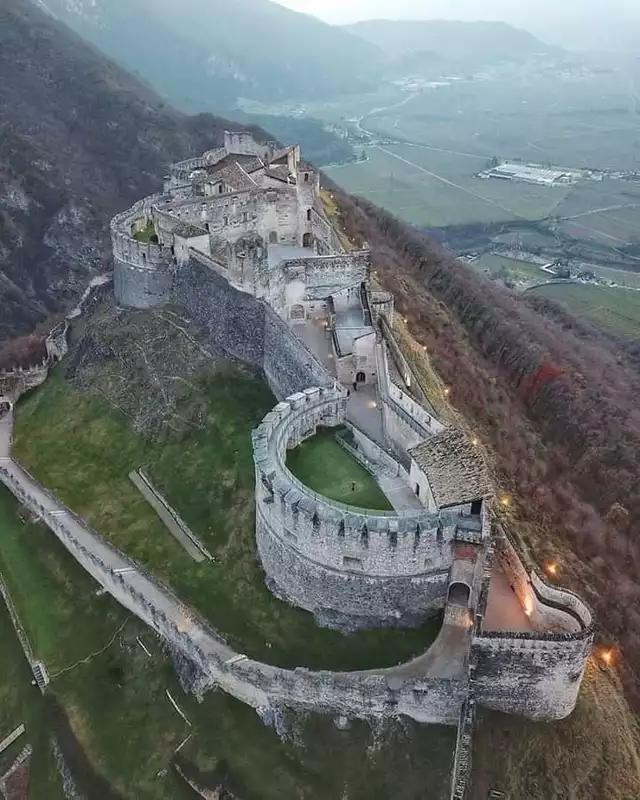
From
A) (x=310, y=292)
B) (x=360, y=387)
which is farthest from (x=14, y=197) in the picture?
(x=360, y=387)

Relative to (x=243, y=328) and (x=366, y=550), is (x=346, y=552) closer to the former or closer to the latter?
(x=366, y=550)

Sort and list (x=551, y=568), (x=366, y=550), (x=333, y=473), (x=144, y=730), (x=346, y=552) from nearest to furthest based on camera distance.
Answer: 1. (x=366, y=550)
2. (x=346, y=552)
3. (x=144, y=730)
4. (x=333, y=473)
5. (x=551, y=568)

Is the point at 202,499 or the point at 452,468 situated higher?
the point at 452,468

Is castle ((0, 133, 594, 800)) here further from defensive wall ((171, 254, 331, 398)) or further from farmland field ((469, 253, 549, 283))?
farmland field ((469, 253, 549, 283))

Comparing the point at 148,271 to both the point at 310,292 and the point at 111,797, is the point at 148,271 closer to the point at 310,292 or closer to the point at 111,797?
the point at 310,292

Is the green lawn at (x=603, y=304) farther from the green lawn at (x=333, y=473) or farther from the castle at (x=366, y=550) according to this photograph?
the green lawn at (x=333, y=473)

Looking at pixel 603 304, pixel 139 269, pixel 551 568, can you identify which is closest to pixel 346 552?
pixel 551 568

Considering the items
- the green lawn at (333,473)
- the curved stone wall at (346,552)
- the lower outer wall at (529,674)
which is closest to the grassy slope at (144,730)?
the lower outer wall at (529,674)
